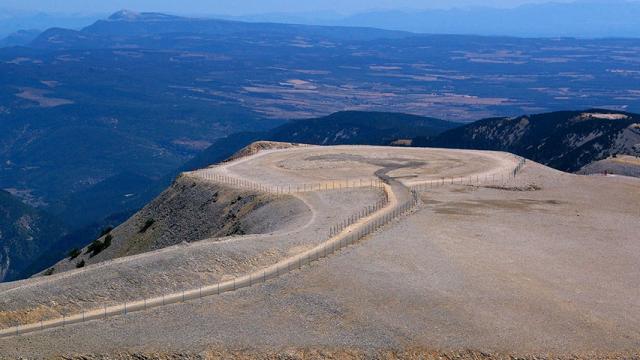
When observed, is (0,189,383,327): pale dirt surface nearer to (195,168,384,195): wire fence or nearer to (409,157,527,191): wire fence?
(195,168,384,195): wire fence

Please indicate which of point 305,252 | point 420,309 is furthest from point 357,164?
point 420,309

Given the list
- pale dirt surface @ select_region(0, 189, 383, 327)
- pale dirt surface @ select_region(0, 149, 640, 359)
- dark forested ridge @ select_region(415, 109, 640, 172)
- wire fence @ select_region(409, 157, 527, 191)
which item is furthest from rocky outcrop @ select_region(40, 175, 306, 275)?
dark forested ridge @ select_region(415, 109, 640, 172)

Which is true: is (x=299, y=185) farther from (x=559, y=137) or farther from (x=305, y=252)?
(x=559, y=137)

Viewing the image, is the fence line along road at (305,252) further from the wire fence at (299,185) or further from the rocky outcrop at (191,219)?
the rocky outcrop at (191,219)

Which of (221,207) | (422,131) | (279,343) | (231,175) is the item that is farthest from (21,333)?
(422,131)

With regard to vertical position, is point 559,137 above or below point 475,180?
below

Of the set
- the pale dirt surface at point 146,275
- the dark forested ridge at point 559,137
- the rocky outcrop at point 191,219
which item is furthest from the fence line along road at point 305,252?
the dark forested ridge at point 559,137

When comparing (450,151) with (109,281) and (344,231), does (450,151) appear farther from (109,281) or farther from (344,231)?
(109,281)
